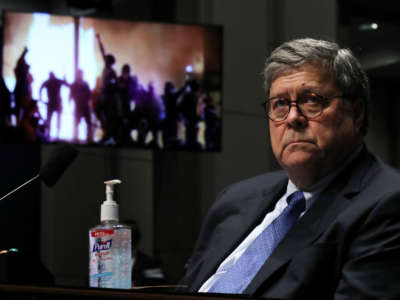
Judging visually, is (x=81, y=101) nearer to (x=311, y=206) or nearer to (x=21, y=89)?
(x=21, y=89)

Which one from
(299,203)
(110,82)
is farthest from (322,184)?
(110,82)

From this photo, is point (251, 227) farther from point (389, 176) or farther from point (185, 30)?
point (185, 30)

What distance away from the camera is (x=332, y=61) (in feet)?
5.51

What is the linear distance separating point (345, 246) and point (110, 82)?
337cm

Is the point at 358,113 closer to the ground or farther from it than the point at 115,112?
closer to the ground

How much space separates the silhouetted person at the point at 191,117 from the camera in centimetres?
462

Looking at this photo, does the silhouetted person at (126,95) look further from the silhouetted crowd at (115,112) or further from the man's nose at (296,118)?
the man's nose at (296,118)

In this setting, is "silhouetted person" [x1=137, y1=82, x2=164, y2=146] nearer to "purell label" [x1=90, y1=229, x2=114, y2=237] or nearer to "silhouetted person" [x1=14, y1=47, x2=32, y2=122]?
"silhouetted person" [x1=14, y1=47, x2=32, y2=122]

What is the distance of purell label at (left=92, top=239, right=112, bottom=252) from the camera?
1460 millimetres

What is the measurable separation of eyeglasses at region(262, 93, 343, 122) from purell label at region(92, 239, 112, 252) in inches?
22.2

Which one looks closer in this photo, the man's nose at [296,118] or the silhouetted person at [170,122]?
the man's nose at [296,118]

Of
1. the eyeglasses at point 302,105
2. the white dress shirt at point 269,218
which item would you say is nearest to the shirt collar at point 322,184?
the white dress shirt at point 269,218

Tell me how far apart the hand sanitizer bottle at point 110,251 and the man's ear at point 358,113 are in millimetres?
641

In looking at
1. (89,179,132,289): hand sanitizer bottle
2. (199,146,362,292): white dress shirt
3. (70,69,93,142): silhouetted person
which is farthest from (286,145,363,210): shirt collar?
(70,69,93,142): silhouetted person
